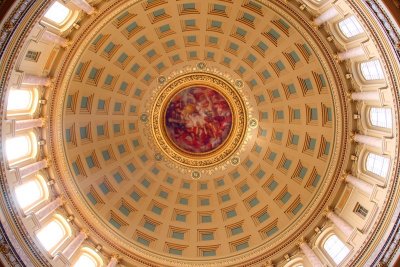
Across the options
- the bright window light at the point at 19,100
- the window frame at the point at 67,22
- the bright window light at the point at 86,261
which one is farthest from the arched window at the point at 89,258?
the window frame at the point at 67,22

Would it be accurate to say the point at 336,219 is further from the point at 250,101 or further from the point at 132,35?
the point at 132,35

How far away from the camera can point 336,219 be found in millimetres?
27891

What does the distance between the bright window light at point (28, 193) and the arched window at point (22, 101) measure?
15.0ft

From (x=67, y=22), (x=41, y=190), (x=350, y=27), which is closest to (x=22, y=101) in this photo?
(x=67, y=22)

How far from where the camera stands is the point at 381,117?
82.7ft

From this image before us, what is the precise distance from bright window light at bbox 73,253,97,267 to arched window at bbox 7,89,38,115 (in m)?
10.7

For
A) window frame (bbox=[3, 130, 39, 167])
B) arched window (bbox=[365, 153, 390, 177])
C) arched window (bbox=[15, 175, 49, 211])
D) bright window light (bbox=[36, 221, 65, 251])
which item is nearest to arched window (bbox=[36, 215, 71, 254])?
bright window light (bbox=[36, 221, 65, 251])

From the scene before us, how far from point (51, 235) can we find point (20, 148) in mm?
6051

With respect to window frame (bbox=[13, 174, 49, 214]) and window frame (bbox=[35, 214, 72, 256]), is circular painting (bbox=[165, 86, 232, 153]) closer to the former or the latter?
window frame (bbox=[35, 214, 72, 256])

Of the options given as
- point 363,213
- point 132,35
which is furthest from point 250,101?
point 363,213

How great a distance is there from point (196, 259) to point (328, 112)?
1594cm

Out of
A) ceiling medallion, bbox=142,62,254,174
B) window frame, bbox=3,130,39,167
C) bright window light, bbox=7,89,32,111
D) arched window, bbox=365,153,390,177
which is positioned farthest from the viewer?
ceiling medallion, bbox=142,62,254,174

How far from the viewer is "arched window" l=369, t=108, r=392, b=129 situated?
24.1 metres

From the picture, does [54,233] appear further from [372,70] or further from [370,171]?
[372,70]
